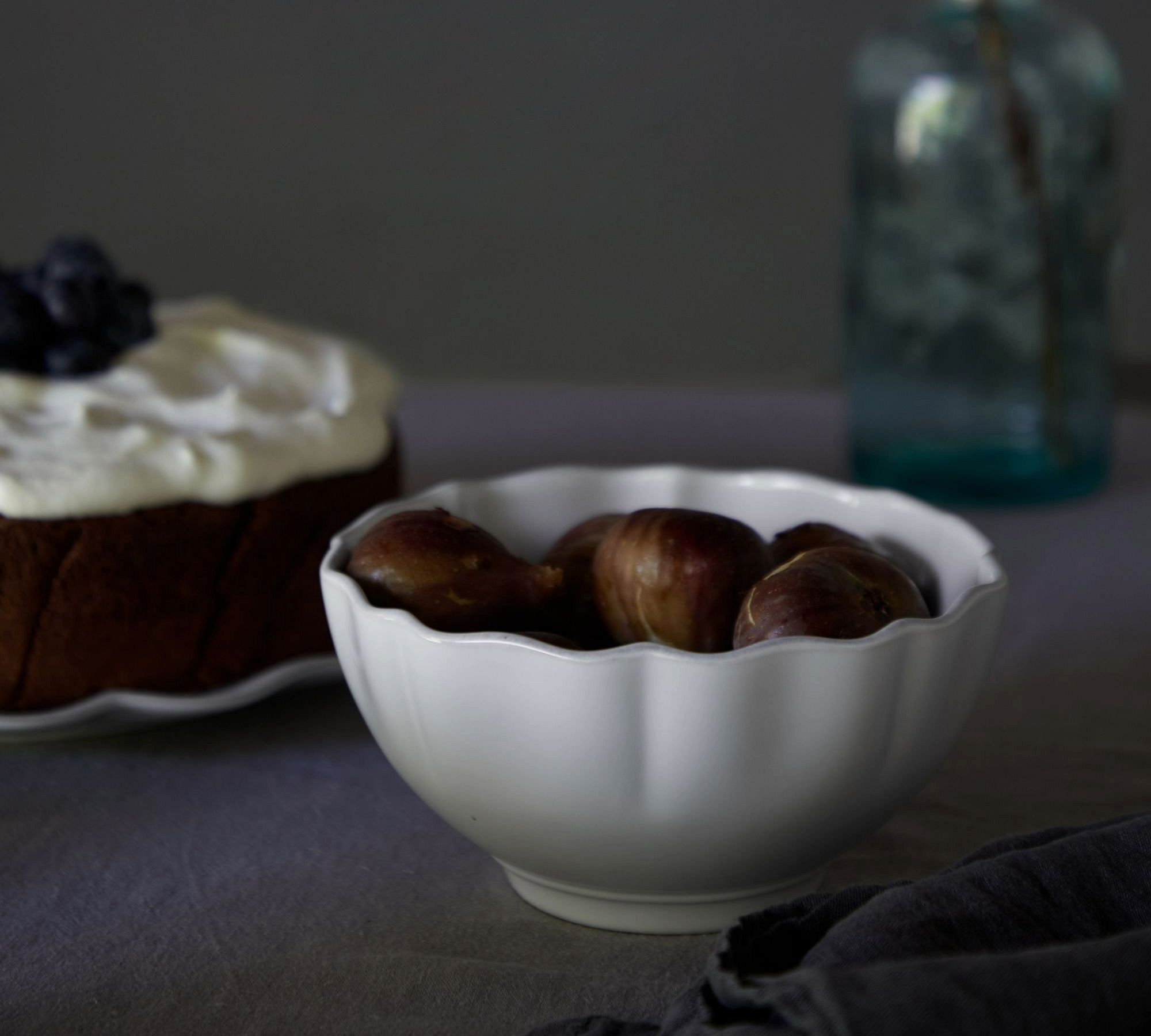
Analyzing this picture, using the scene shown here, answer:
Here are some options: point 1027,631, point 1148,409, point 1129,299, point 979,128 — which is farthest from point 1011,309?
point 1129,299

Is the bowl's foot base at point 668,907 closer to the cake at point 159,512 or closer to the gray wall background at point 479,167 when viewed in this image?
the cake at point 159,512

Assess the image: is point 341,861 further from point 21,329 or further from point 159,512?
point 21,329

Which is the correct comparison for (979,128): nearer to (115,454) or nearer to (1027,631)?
(1027,631)

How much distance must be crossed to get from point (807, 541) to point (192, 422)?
354 millimetres

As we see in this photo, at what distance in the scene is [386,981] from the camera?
519 millimetres

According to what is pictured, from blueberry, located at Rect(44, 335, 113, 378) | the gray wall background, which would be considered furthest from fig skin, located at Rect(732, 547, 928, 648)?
the gray wall background

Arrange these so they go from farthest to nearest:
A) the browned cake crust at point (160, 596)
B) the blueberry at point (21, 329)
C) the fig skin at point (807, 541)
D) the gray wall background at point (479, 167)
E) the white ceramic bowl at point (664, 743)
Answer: the gray wall background at point (479, 167), the blueberry at point (21, 329), the browned cake crust at point (160, 596), the fig skin at point (807, 541), the white ceramic bowl at point (664, 743)

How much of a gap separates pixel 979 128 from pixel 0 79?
170 cm

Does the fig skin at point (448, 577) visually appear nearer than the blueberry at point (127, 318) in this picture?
Yes

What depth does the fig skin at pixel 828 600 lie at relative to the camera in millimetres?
513

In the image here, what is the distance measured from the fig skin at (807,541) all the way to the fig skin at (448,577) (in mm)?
92

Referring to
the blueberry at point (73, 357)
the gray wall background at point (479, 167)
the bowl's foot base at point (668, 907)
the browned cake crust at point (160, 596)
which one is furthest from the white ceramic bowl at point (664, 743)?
the gray wall background at point (479, 167)

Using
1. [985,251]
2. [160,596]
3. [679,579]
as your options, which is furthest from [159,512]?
[985,251]

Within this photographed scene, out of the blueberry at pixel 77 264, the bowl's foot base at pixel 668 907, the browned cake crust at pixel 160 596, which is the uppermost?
the blueberry at pixel 77 264
